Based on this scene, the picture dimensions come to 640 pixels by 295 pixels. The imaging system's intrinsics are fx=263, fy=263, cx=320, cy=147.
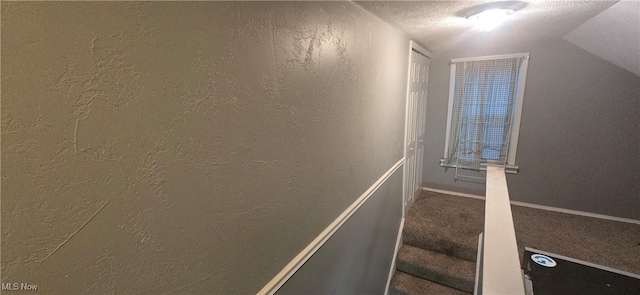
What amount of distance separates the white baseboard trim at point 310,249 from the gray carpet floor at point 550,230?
1541 millimetres

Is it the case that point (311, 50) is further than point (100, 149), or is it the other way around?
point (311, 50)

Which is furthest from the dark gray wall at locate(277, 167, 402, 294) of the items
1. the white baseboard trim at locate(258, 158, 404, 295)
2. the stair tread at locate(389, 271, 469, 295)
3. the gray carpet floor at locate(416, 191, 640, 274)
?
the gray carpet floor at locate(416, 191, 640, 274)

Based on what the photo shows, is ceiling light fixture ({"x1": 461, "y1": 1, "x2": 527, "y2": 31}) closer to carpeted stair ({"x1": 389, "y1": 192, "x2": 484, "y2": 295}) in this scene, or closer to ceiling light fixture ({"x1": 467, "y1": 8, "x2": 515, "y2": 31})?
ceiling light fixture ({"x1": 467, "y1": 8, "x2": 515, "y2": 31})

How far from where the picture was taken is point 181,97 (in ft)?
2.00

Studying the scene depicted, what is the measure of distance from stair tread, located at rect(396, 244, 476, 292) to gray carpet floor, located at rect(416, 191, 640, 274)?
219 mm

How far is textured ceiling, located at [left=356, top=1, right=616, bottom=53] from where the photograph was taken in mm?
1511

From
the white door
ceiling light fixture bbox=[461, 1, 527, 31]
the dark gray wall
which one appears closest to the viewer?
the dark gray wall

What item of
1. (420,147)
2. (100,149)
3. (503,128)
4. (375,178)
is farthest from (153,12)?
(503,128)

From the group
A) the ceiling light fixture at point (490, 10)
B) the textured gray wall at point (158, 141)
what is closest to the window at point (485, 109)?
the ceiling light fixture at point (490, 10)

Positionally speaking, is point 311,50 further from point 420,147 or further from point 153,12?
point 420,147

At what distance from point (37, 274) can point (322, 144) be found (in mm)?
950

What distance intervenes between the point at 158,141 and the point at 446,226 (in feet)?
9.89

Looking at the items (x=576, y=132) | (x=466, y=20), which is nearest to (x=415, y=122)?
(x=466, y=20)

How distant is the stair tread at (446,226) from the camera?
2645 mm
